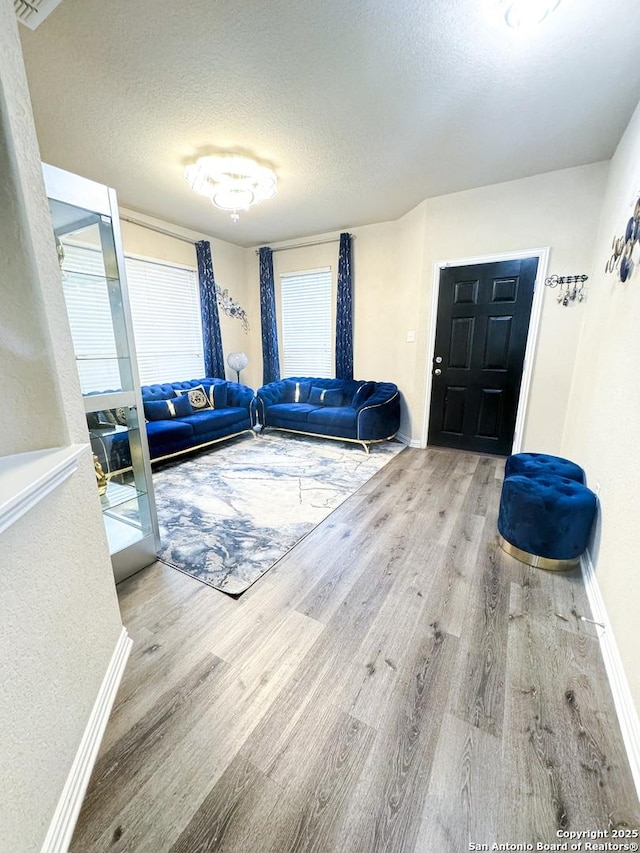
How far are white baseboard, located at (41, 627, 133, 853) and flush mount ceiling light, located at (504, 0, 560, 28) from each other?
3.29 meters

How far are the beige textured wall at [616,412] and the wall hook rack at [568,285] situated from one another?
0.16 m

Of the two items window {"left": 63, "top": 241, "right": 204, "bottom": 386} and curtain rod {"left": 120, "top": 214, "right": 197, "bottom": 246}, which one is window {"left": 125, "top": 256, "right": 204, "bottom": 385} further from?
curtain rod {"left": 120, "top": 214, "right": 197, "bottom": 246}

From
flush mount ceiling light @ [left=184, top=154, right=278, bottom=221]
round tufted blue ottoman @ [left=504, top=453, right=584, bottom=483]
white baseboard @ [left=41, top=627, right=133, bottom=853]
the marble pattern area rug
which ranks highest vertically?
flush mount ceiling light @ [left=184, top=154, right=278, bottom=221]

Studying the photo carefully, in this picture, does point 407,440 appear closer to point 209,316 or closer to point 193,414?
point 193,414

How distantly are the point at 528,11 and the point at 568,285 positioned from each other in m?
2.16

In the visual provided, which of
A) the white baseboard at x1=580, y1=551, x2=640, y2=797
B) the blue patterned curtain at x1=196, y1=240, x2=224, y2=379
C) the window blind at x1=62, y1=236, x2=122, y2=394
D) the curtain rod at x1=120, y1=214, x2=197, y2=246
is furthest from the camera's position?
the blue patterned curtain at x1=196, y1=240, x2=224, y2=379

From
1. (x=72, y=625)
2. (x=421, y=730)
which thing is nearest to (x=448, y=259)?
(x=421, y=730)

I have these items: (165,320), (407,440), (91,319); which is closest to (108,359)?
(91,319)

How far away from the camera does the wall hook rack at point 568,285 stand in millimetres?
2994

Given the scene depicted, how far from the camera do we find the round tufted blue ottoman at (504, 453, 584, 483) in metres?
2.16

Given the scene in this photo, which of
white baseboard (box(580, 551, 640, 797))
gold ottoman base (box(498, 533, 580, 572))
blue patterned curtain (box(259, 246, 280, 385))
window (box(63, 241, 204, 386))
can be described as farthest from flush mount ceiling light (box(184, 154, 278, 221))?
white baseboard (box(580, 551, 640, 797))

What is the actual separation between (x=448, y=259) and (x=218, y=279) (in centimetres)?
Answer: 329

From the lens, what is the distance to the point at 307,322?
5152 mm

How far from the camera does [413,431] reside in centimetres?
416
